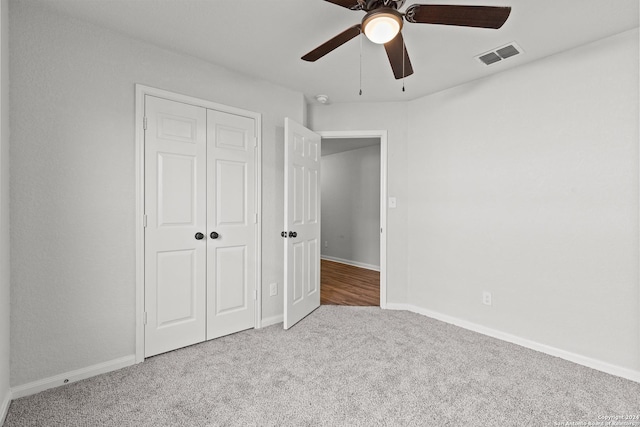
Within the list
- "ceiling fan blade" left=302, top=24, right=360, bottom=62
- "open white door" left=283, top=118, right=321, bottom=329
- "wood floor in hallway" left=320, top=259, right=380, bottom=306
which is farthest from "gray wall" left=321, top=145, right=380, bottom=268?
"ceiling fan blade" left=302, top=24, right=360, bottom=62

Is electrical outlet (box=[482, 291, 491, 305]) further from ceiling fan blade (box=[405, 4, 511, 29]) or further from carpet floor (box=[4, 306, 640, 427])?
ceiling fan blade (box=[405, 4, 511, 29])

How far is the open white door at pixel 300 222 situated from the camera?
2875 millimetres

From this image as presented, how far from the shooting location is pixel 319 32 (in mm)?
2148

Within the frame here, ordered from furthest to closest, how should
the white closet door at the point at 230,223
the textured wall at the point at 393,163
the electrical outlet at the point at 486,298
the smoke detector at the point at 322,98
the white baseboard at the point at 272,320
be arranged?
the textured wall at the point at 393,163
the smoke detector at the point at 322,98
the white baseboard at the point at 272,320
the electrical outlet at the point at 486,298
the white closet door at the point at 230,223

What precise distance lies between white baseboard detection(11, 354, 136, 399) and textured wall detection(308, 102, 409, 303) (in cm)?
262

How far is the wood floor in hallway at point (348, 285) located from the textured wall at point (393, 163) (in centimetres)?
45

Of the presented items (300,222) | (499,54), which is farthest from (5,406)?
(499,54)

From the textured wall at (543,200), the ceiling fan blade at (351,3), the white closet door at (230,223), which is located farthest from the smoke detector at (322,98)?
the ceiling fan blade at (351,3)

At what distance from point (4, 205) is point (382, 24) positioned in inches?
88.5

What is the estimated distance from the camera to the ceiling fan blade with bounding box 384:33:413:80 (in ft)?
5.45

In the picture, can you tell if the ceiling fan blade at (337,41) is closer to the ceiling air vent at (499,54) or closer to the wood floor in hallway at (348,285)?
the ceiling air vent at (499,54)

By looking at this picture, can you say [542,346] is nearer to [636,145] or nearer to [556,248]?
[556,248]

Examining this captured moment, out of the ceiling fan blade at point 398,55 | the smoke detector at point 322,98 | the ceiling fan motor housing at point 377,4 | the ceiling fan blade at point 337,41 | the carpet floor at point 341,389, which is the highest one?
the smoke detector at point 322,98

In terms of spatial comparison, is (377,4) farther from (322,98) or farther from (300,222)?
(300,222)
